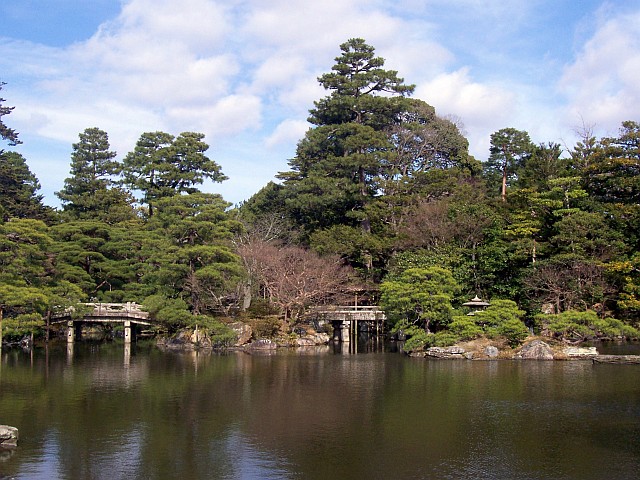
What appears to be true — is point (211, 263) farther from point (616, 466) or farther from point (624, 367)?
point (616, 466)

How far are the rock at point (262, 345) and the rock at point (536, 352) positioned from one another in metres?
12.4

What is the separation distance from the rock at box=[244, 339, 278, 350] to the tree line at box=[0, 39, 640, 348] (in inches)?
75.5

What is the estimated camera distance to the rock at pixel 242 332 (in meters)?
35.6

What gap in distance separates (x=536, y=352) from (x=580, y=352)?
6.63 feet

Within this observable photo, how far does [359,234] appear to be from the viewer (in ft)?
140

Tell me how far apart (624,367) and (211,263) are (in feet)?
68.6

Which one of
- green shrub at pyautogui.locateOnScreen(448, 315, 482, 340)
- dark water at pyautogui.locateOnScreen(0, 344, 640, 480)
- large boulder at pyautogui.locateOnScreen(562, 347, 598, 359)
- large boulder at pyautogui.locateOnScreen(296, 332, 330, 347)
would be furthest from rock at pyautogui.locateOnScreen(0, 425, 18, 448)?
large boulder at pyautogui.locateOnScreen(562, 347, 598, 359)

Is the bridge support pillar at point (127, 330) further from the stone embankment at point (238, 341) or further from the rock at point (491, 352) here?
the rock at point (491, 352)

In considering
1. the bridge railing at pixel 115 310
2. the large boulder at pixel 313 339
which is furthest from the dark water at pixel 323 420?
the bridge railing at pixel 115 310

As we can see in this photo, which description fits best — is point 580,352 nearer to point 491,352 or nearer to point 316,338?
point 491,352

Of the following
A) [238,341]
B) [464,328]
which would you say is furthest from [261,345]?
[464,328]

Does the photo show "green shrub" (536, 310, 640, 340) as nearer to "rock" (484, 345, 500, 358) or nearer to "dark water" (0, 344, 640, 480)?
"dark water" (0, 344, 640, 480)

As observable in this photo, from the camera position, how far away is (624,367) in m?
26.9

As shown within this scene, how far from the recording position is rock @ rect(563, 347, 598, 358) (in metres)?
29.9
